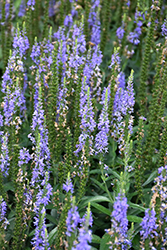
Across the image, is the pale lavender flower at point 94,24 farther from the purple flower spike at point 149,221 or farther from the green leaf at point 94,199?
the purple flower spike at point 149,221

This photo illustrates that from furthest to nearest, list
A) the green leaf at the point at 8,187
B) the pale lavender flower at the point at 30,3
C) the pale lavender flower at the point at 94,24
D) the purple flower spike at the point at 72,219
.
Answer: the pale lavender flower at the point at 94,24, the pale lavender flower at the point at 30,3, the green leaf at the point at 8,187, the purple flower spike at the point at 72,219

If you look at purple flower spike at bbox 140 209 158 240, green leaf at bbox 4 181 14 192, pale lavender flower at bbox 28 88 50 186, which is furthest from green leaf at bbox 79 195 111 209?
green leaf at bbox 4 181 14 192

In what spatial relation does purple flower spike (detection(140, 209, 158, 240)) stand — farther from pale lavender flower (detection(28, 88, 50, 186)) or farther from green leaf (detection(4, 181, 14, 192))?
green leaf (detection(4, 181, 14, 192))

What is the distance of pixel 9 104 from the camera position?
452 cm

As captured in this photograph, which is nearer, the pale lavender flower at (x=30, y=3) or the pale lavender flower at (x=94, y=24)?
the pale lavender flower at (x=30, y=3)

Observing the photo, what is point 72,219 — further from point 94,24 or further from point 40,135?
point 94,24

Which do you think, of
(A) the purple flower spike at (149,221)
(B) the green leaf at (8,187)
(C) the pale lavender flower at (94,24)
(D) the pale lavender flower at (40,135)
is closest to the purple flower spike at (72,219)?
(A) the purple flower spike at (149,221)

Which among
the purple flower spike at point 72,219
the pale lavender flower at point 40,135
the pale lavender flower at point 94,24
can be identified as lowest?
the purple flower spike at point 72,219

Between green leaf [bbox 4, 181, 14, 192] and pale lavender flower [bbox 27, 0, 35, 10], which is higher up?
pale lavender flower [bbox 27, 0, 35, 10]

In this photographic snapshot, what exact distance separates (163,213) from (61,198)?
1.45 m

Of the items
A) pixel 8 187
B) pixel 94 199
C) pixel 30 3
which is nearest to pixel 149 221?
pixel 94 199

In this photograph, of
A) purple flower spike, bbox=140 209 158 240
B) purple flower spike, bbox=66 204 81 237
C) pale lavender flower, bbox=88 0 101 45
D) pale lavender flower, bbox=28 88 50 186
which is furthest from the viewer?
pale lavender flower, bbox=88 0 101 45

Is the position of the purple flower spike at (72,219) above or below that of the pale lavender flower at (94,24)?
below

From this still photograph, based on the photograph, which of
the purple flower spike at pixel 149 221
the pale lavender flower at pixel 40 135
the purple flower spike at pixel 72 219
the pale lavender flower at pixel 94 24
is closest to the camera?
the purple flower spike at pixel 72 219
